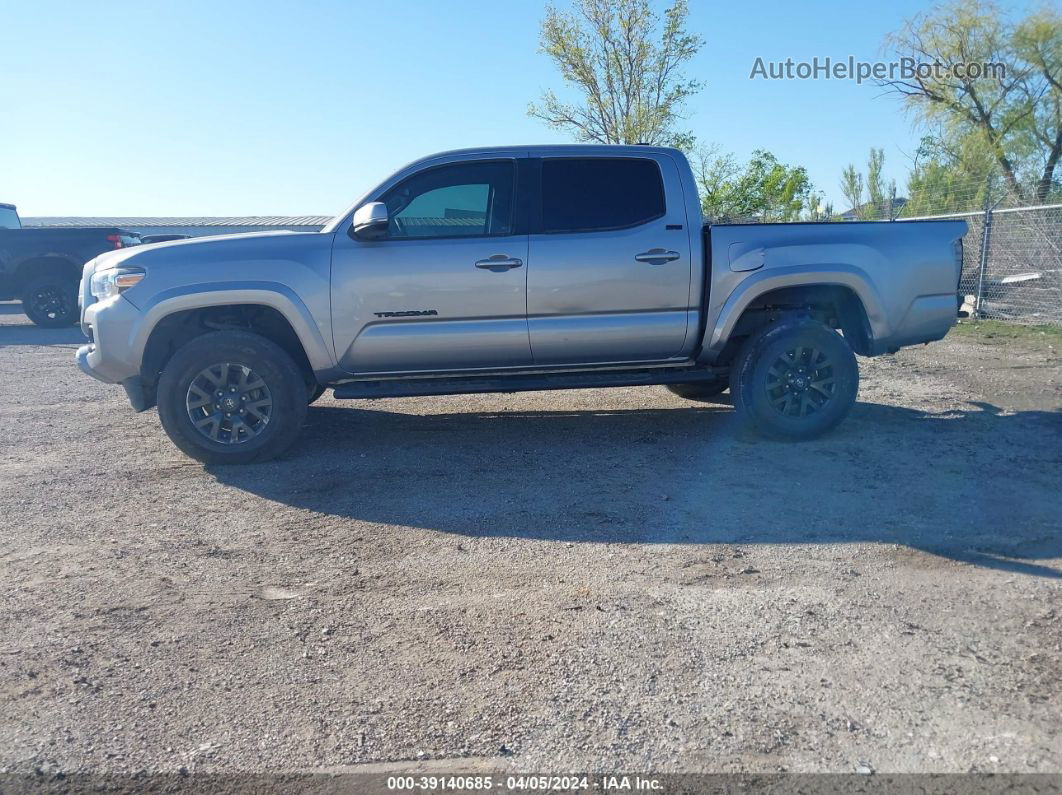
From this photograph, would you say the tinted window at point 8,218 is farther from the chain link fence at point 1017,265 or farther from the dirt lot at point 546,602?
the chain link fence at point 1017,265

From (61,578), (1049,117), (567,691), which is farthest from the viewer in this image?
(1049,117)

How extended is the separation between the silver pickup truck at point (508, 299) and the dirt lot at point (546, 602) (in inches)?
20.6

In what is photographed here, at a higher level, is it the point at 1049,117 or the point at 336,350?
the point at 1049,117

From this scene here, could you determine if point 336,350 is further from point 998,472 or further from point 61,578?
point 998,472

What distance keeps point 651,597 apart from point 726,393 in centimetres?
459

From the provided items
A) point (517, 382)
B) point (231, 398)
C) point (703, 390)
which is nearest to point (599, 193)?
point (517, 382)

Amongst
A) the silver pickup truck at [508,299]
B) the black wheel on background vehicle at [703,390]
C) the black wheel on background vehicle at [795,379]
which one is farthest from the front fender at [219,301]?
the black wheel on background vehicle at [703,390]

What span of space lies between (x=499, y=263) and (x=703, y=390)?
8.65ft

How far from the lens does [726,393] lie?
807 cm

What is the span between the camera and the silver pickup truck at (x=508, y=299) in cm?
579

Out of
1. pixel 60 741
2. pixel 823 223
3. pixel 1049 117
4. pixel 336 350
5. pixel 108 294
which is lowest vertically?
pixel 60 741

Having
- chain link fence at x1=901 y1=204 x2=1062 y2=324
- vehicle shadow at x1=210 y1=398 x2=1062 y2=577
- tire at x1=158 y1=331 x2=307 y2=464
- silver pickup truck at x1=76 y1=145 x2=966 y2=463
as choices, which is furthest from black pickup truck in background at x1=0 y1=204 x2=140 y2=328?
chain link fence at x1=901 y1=204 x2=1062 y2=324

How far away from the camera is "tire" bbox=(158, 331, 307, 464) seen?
5.77m

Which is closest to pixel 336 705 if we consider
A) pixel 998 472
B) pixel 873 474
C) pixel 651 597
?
pixel 651 597
